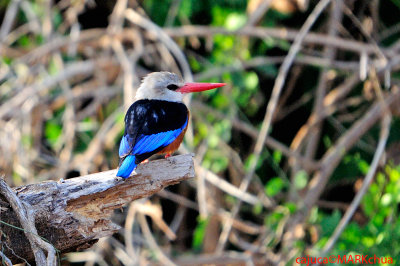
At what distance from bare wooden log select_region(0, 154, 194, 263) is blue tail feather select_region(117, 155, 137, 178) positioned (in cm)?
3

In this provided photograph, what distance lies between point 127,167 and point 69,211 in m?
0.31

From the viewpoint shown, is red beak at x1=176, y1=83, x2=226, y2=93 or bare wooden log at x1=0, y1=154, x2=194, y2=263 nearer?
bare wooden log at x1=0, y1=154, x2=194, y2=263

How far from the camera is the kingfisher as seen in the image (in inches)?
103

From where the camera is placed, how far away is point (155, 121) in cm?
295

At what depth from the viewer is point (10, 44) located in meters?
5.04

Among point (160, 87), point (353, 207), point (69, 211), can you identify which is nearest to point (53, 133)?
point (160, 87)

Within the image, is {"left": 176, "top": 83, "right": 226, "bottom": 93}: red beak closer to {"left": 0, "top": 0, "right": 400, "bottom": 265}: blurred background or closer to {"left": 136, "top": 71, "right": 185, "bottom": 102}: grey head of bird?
{"left": 136, "top": 71, "right": 185, "bottom": 102}: grey head of bird

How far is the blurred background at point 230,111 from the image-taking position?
4113 millimetres

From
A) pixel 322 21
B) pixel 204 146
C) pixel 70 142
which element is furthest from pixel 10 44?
pixel 322 21

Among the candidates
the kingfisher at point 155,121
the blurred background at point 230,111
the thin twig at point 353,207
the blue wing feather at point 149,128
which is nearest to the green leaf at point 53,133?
the blurred background at point 230,111

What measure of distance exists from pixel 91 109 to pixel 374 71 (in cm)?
212

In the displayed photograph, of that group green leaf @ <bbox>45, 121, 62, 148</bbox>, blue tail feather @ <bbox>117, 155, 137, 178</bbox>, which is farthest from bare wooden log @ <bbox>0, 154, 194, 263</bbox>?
green leaf @ <bbox>45, 121, 62, 148</bbox>

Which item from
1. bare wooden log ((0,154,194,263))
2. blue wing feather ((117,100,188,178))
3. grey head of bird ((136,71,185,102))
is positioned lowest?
bare wooden log ((0,154,194,263))

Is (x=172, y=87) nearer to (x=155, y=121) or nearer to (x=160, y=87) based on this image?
(x=160, y=87)
